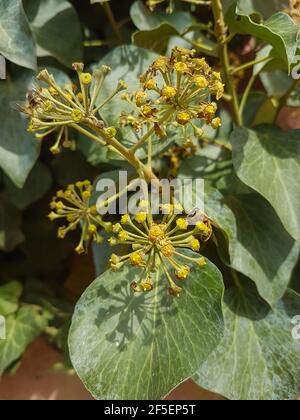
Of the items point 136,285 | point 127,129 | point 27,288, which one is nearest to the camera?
point 136,285

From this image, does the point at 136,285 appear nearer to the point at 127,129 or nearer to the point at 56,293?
the point at 127,129

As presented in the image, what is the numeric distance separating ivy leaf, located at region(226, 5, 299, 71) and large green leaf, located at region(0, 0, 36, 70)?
233 mm

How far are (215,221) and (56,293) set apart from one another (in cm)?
41

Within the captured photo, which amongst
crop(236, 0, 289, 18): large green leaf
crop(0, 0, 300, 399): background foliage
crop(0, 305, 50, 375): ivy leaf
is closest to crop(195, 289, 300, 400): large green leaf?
crop(0, 0, 300, 399): background foliage

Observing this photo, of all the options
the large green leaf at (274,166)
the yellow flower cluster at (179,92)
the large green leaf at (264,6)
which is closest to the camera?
the yellow flower cluster at (179,92)

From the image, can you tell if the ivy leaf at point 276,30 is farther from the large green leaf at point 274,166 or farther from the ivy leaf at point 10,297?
the ivy leaf at point 10,297

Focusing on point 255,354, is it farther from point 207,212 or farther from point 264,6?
point 264,6

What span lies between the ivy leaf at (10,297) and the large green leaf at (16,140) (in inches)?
8.5

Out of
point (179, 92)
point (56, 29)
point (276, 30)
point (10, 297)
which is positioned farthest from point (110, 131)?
point (10, 297)

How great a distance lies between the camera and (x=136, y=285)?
58cm

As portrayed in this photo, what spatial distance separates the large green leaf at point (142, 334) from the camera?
61 centimetres

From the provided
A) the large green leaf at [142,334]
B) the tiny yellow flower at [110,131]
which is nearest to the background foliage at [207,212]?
the large green leaf at [142,334]

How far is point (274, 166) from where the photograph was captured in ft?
2.30

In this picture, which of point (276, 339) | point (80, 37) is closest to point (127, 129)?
point (80, 37)
